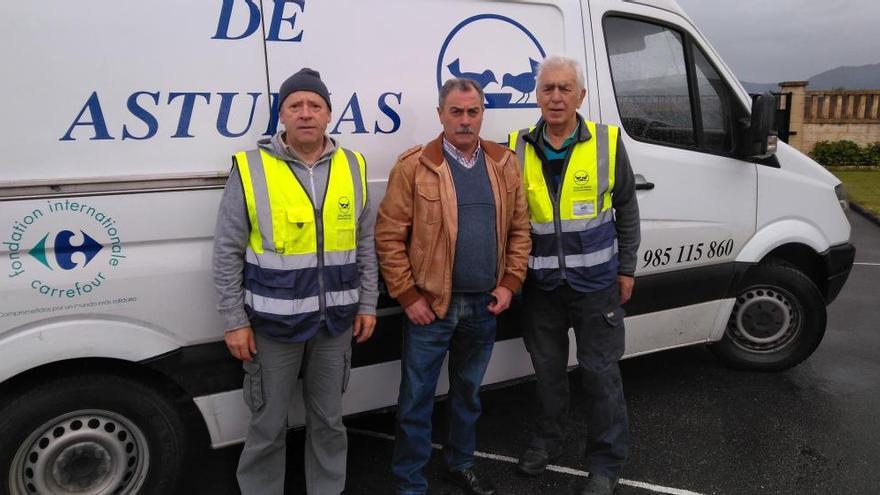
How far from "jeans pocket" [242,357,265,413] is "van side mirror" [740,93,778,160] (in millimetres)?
2671

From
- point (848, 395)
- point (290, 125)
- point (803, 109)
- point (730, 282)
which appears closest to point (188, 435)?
point (290, 125)

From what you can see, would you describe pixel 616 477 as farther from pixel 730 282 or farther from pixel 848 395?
pixel 848 395

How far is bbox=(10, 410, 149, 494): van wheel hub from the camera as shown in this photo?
7.28 ft

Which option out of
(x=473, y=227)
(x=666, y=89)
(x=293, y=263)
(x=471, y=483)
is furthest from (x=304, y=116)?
(x=666, y=89)

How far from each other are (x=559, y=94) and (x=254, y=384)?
1.56m

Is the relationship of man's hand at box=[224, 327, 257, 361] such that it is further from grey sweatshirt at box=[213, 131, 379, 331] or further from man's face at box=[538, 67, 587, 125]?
man's face at box=[538, 67, 587, 125]

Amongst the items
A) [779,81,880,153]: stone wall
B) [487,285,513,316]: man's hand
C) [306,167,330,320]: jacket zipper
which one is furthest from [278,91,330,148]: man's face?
[779,81,880,153]: stone wall

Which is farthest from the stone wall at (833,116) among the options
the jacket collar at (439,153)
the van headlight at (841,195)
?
the jacket collar at (439,153)

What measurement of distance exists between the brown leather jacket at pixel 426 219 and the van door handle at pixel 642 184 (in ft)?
3.11

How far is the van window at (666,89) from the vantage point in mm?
3156

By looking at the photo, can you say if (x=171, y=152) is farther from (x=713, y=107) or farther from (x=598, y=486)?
(x=713, y=107)

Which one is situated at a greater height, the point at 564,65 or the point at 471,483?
the point at 564,65

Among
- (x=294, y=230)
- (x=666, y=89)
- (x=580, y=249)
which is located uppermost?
(x=666, y=89)

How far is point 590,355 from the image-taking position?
8.79ft
